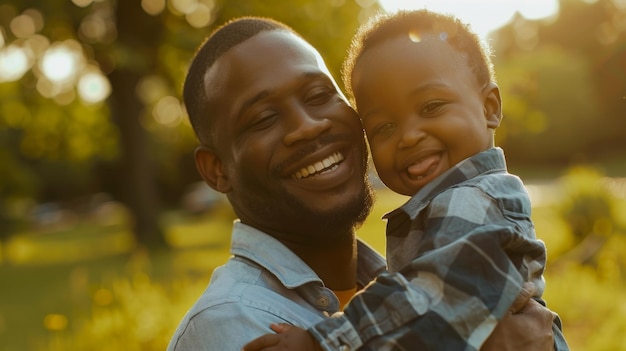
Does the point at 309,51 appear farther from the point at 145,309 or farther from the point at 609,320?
the point at 609,320

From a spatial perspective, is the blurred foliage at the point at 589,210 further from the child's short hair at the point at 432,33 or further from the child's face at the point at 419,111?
the child's face at the point at 419,111

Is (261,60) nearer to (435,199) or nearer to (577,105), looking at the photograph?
(435,199)

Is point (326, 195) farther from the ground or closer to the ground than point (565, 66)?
closer to the ground

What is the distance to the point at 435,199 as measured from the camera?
2174 mm

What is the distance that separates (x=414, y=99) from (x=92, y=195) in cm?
4399

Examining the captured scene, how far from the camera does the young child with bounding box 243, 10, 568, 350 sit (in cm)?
194

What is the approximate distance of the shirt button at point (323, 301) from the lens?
8.16 ft

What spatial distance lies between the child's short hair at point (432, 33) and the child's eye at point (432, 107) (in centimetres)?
24

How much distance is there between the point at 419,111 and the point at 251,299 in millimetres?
887

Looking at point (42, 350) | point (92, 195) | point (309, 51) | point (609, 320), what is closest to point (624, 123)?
point (92, 195)

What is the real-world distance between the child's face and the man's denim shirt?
48 centimetres

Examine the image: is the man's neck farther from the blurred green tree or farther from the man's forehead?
the blurred green tree

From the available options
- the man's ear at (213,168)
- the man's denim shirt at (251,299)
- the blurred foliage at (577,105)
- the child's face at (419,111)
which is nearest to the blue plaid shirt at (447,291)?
the man's denim shirt at (251,299)

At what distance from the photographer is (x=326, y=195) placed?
2584 mm
